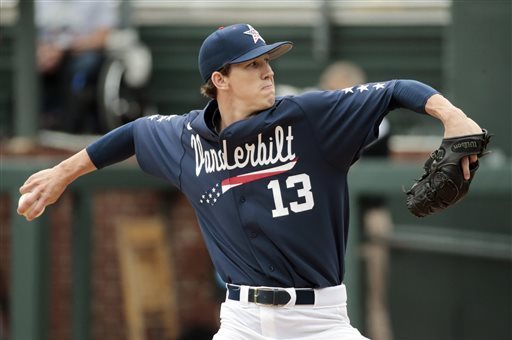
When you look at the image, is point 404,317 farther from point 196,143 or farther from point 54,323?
point 196,143

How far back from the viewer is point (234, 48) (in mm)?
4227

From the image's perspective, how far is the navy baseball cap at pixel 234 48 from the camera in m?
4.19

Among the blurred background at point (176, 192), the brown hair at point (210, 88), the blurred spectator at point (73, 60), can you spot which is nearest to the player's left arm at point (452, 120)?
the brown hair at point (210, 88)

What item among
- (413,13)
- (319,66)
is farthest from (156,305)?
(413,13)

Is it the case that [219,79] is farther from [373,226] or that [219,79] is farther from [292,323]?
[373,226]

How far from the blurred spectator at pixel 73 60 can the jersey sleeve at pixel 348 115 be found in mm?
5967

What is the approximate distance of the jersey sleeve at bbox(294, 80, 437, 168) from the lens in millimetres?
4043

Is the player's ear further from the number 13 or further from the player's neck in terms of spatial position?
the number 13

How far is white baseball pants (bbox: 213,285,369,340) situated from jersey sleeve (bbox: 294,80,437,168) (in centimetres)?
52

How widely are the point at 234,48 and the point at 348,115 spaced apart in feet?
1.62

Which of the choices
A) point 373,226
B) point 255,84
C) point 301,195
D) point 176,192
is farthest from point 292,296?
point 176,192

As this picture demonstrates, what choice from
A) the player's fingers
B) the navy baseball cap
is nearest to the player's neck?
the navy baseball cap

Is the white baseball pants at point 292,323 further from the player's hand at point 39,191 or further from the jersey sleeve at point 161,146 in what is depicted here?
the player's hand at point 39,191

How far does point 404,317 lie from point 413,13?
283 cm
